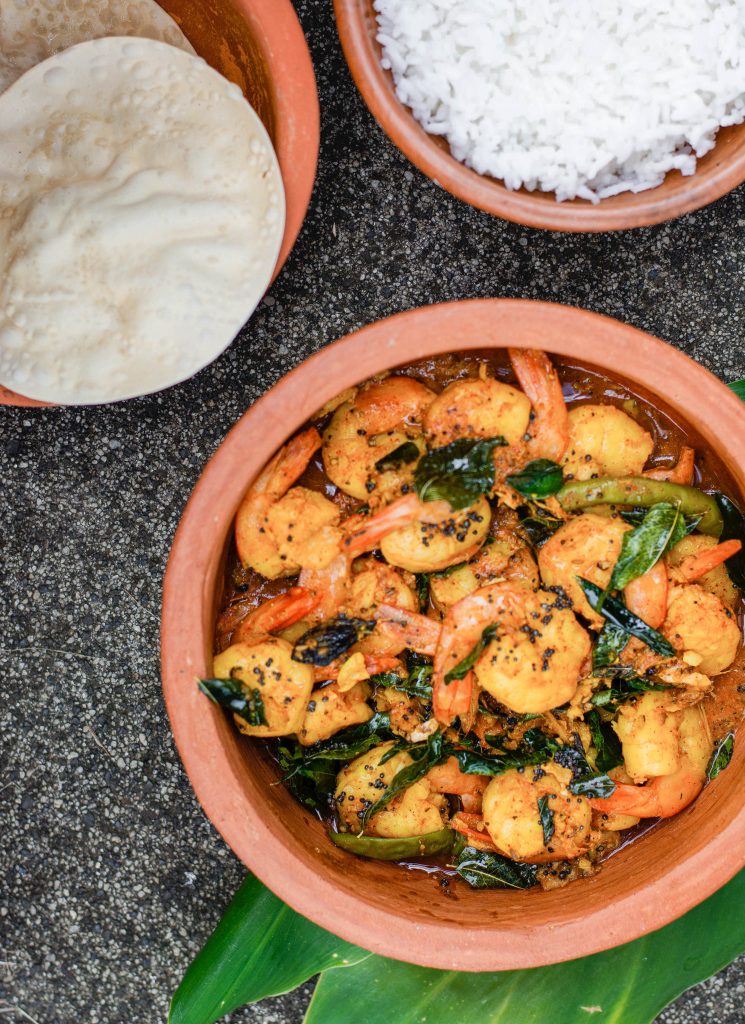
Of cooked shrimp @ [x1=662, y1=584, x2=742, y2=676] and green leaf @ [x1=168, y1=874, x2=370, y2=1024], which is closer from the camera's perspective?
cooked shrimp @ [x1=662, y1=584, x2=742, y2=676]

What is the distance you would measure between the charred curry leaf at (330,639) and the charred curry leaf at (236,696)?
3.2 inches

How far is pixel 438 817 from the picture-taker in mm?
1472

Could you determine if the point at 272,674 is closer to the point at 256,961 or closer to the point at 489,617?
the point at 489,617

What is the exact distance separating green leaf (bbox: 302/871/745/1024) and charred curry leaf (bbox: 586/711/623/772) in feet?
1.19

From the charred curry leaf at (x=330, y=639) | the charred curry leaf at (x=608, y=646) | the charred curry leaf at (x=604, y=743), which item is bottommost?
the charred curry leaf at (x=604, y=743)

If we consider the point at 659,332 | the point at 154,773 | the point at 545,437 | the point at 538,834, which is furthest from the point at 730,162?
the point at 154,773

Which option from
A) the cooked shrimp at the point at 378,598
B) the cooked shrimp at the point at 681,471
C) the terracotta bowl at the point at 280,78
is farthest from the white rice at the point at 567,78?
the cooked shrimp at the point at 378,598

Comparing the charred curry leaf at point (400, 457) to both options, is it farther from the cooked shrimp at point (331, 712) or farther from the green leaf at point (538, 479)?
the cooked shrimp at point (331, 712)

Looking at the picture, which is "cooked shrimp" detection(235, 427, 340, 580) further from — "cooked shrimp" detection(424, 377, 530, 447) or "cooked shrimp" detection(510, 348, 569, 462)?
"cooked shrimp" detection(510, 348, 569, 462)

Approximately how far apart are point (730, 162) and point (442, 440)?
0.64 meters

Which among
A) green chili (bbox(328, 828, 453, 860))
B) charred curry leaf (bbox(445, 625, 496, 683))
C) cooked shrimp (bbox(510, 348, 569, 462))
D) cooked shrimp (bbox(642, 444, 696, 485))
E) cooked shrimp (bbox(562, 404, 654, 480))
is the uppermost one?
cooked shrimp (bbox(510, 348, 569, 462))

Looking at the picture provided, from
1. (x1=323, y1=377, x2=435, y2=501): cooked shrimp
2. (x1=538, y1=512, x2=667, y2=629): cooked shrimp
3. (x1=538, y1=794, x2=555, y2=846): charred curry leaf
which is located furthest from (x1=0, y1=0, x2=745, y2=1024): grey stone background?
(x1=538, y1=794, x2=555, y2=846): charred curry leaf

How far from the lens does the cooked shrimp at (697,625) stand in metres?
1.34

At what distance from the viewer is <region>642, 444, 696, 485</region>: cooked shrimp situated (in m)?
1.44
